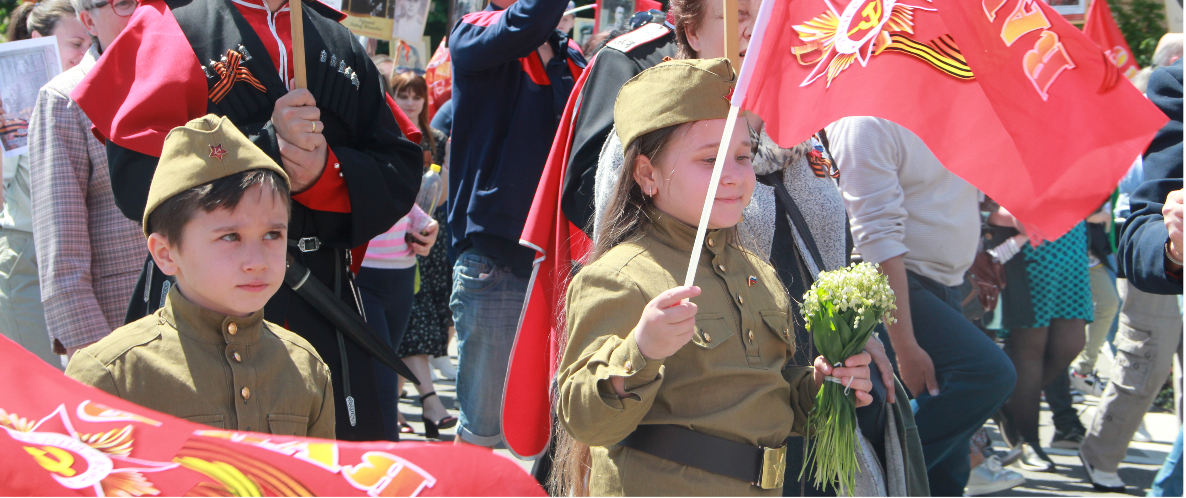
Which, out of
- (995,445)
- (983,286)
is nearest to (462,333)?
(983,286)

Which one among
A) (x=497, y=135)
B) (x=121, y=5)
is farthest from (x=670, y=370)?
(x=121, y=5)

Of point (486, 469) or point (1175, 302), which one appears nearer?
point (486, 469)

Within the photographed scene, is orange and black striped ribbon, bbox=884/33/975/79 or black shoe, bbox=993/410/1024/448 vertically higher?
orange and black striped ribbon, bbox=884/33/975/79

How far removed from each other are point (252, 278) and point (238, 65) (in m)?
0.78

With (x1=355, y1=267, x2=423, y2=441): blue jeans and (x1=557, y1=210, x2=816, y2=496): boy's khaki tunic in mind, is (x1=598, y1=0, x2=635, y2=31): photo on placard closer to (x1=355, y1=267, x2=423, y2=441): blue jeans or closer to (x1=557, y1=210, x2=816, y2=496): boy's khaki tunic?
(x1=355, y1=267, x2=423, y2=441): blue jeans

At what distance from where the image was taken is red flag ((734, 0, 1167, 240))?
240 cm

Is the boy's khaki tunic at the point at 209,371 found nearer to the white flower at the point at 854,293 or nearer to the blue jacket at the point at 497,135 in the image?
the white flower at the point at 854,293

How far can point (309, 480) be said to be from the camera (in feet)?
5.61

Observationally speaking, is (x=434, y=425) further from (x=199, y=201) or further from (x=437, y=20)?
(x=437, y=20)

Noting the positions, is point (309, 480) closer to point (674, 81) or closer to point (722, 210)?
point (722, 210)

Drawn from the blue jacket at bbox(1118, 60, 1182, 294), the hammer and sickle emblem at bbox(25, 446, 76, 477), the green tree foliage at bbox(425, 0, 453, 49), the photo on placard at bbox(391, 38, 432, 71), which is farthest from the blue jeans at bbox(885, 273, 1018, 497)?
the green tree foliage at bbox(425, 0, 453, 49)

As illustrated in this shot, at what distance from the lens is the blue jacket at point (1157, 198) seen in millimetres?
2650

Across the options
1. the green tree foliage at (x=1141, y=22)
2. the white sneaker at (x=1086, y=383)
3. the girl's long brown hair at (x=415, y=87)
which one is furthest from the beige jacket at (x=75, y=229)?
the green tree foliage at (x=1141, y=22)

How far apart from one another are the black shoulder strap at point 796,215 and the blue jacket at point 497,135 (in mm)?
1183
